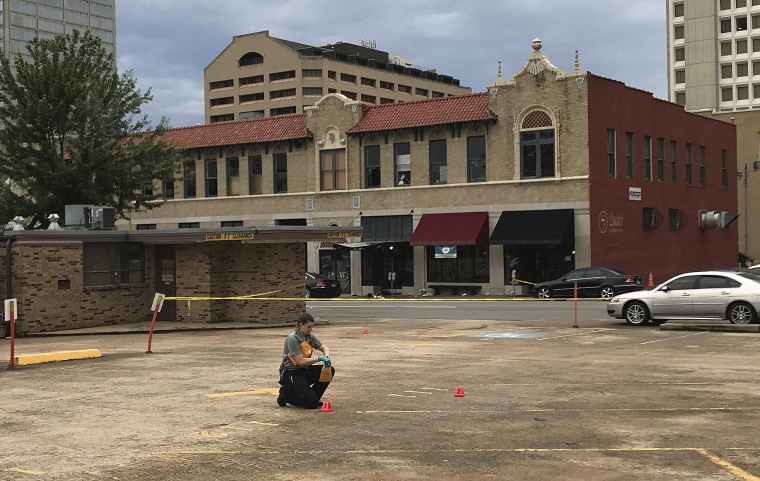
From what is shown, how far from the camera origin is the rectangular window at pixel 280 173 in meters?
53.8

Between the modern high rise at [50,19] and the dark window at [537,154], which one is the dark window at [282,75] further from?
the dark window at [537,154]

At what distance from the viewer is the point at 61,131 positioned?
124ft

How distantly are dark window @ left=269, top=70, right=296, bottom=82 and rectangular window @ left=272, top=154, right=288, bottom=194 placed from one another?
6876 cm

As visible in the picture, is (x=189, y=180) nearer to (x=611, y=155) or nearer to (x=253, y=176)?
(x=253, y=176)

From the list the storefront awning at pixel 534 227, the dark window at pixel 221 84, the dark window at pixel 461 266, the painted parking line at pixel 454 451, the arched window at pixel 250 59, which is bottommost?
the painted parking line at pixel 454 451

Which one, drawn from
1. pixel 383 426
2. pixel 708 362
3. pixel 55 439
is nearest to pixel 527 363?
pixel 708 362

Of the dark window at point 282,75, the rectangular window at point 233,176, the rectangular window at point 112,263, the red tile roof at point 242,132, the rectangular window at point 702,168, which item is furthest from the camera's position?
the dark window at point 282,75

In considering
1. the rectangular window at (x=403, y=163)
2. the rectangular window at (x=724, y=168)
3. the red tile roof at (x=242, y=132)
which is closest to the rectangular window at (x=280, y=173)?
the red tile roof at (x=242, y=132)

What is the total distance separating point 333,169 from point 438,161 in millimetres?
6413

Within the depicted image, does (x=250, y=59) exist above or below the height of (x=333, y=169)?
above

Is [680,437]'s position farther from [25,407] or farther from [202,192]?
[202,192]

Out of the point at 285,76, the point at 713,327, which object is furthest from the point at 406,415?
the point at 285,76

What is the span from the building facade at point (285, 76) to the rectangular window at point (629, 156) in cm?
7345

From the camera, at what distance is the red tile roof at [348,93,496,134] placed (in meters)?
47.5
